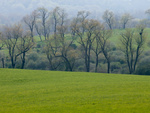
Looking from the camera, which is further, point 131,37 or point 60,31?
point 60,31

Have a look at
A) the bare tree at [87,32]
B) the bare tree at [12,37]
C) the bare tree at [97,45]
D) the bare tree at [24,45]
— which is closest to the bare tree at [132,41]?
the bare tree at [97,45]

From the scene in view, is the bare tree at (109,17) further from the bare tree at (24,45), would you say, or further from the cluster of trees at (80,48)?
the bare tree at (24,45)

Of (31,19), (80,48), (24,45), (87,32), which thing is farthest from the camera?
(31,19)

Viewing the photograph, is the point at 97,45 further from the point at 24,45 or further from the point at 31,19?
the point at 31,19

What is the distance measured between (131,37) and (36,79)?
28.3 metres

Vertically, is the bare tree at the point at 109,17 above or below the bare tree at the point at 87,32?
above

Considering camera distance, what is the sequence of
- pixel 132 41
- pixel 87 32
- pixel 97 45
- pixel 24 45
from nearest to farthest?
pixel 132 41 → pixel 87 32 → pixel 97 45 → pixel 24 45

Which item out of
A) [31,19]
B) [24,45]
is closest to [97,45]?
[24,45]

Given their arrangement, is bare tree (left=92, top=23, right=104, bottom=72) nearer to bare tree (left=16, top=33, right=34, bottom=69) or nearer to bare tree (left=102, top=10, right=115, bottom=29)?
bare tree (left=16, top=33, right=34, bottom=69)

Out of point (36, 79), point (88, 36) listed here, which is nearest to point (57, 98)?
point (36, 79)

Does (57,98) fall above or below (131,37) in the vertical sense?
below

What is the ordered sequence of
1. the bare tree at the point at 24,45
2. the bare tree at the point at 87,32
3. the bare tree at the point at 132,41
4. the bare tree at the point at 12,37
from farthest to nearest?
the bare tree at the point at 12,37, the bare tree at the point at 24,45, the bare tree at the point at 87,32, the bare tree at the point at 132,41

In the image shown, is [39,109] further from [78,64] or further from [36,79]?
[78,64]

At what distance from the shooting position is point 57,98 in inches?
714
